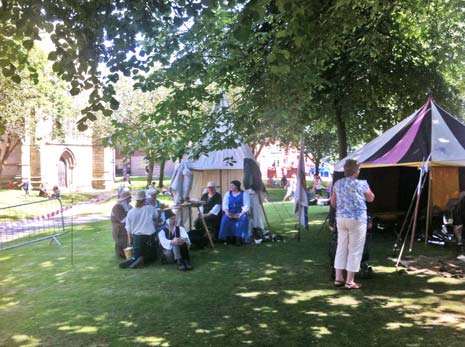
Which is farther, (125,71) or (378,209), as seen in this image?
(378,209)

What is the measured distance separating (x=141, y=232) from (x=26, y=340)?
134 inches

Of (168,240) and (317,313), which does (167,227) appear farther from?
(317,313)

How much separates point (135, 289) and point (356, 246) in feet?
10.4

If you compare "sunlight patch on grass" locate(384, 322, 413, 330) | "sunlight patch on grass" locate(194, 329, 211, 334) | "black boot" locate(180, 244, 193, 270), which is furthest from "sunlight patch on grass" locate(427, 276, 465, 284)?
"black boot" locate(180, 244, 193, 270)

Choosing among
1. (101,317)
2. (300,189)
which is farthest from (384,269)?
(101,317)

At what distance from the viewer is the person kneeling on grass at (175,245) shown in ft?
24.5

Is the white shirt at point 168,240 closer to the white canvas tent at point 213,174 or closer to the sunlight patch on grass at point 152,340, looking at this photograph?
the white canvas tent at point 213,174

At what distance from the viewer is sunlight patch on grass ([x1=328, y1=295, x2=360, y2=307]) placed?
17.1 ft

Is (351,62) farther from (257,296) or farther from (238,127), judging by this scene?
(257,296)

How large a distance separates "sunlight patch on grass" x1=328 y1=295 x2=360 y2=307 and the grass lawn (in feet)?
0.04

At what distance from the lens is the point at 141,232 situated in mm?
7746

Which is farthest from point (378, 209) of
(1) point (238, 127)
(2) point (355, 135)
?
(1) point (238, 127)

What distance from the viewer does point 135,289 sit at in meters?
6.19

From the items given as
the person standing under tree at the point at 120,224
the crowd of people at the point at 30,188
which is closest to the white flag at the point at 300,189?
the person standing under tree at the point at 120,224
